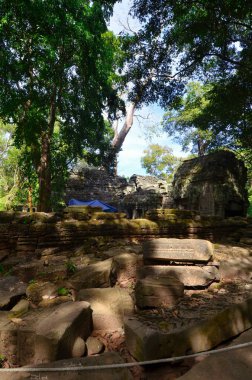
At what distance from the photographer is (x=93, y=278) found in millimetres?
3416

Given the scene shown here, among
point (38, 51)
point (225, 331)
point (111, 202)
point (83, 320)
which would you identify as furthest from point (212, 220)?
point (111, 202)

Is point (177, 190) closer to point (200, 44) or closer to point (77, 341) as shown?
point (200, 44)

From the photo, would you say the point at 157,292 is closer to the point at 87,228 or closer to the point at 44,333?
the point at 44,333

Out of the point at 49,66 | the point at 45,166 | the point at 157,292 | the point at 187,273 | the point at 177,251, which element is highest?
the point at 49,66

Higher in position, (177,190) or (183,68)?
(183,68)

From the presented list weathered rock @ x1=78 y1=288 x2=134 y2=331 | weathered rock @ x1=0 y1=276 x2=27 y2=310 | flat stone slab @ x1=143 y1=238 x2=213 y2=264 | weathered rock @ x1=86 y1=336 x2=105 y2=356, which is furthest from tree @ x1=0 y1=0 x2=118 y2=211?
weathered rock @ x1=86 y1=336 x2=105 y2=356

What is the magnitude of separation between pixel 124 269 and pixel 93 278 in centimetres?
60

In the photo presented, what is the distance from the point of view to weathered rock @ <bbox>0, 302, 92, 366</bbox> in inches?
88.8

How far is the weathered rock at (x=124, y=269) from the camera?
3.81m

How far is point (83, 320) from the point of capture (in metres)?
2.59

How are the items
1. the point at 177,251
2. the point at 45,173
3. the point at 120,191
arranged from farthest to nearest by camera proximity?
the point at 120,191, the point at 45,173, the point at 177,251

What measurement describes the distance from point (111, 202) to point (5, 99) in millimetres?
10752

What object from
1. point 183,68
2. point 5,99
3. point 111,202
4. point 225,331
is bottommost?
point 225,331

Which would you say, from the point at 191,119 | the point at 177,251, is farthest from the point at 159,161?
the point at 177,251
